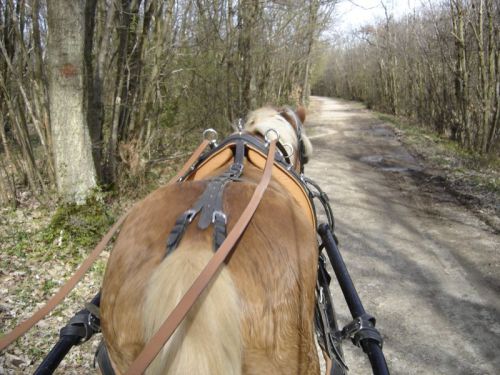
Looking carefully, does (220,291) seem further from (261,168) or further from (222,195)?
(261,168)

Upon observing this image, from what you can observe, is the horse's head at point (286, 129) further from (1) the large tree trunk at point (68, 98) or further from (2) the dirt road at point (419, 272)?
(1) the large tree trunk at point (68, 98)

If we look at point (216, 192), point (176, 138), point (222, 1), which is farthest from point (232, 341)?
point (222, 1)

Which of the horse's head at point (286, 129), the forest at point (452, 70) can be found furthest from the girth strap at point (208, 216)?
the forest at point (452, 70)

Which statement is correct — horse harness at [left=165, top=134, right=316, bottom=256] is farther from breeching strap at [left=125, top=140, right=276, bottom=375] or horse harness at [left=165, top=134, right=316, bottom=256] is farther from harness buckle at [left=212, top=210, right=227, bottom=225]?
breeching strap at [left=125, top=140, right=276, bottom=375]

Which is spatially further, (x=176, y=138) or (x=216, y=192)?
(x=176, y=138)

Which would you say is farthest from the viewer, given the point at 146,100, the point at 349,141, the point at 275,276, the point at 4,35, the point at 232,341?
the point at 349,141

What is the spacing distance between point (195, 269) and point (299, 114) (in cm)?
318

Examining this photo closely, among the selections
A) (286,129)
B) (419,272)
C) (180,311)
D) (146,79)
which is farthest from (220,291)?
(146,79)

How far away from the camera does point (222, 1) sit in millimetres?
10562

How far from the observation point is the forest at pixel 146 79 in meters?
4.90

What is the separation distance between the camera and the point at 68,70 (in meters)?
4.65

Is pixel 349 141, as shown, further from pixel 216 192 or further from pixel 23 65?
pixel 216 192

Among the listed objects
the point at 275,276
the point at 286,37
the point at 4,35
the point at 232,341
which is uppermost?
the point at 286,37

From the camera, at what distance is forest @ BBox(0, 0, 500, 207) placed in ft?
16.1
